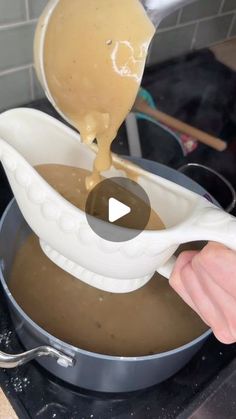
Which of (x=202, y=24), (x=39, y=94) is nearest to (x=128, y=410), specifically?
(x=39, y=94)

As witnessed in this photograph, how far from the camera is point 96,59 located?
17.6 inches

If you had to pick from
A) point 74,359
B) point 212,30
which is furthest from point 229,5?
point 74,359

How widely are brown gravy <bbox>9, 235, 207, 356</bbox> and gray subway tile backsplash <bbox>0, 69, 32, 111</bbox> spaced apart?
0.98ft

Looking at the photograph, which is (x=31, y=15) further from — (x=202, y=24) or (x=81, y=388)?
(x=81, y=388)

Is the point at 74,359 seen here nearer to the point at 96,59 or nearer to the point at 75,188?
the point at 75,188

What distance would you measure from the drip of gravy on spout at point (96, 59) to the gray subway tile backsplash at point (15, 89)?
32cm

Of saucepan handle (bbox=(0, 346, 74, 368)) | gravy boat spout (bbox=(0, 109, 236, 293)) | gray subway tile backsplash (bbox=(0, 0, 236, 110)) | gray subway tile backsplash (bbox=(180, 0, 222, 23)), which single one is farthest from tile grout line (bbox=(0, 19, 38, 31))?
saucepan handle (bbox=(0, 346, 74, 368))

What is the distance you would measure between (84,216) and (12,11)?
15.2 inches

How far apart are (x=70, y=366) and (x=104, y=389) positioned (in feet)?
0.25

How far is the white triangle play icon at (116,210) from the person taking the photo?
1.78 ft

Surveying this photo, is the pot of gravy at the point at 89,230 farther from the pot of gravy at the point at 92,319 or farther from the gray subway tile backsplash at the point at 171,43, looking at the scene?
the gray subway tile backsplash at the point at 171,43

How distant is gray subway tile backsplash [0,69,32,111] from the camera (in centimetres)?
77

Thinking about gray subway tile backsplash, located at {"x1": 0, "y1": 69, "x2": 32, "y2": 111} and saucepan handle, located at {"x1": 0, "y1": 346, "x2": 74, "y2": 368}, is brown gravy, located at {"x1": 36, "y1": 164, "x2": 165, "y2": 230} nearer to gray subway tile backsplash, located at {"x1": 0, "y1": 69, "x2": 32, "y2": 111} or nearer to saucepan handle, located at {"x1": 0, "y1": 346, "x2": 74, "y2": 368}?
saucepan handle, located at {"x1": 0, "y1": 346, "x2": 74, "y2": 368}

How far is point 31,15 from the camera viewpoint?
0.71 meters
